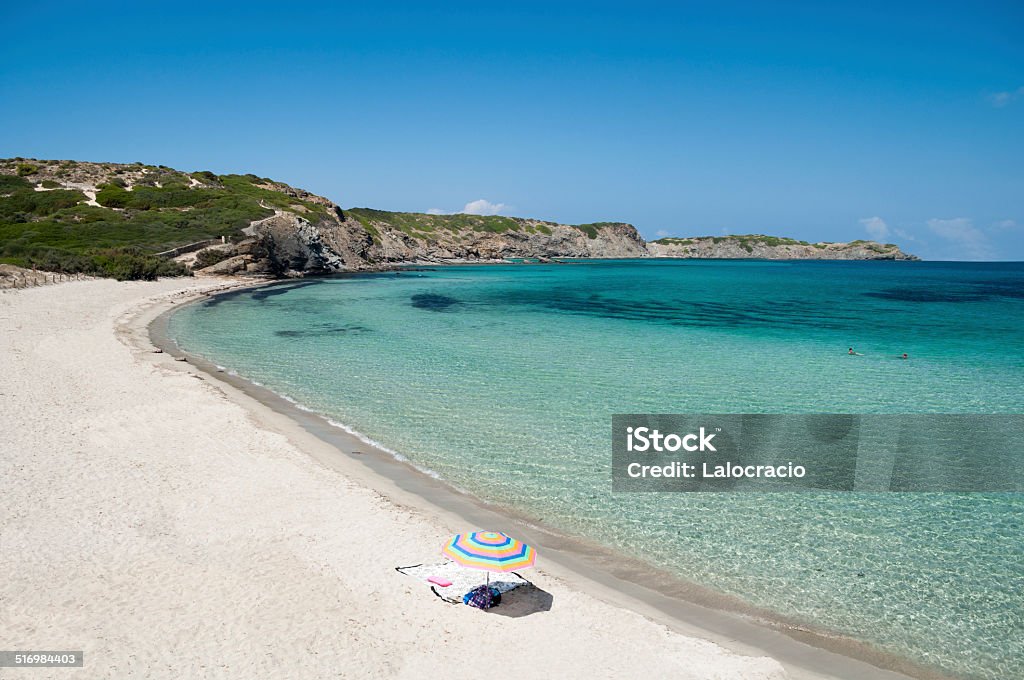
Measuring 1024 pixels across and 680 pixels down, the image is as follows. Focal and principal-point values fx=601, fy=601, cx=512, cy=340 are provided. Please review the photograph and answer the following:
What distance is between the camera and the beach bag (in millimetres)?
8047

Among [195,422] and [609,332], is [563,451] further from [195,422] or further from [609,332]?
[609,332]

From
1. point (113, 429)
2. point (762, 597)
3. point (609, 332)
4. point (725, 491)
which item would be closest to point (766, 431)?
point (725, 491)

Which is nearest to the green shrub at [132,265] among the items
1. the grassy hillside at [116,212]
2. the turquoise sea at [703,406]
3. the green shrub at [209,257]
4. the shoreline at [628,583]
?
→ the grassy hillside at [116,212]

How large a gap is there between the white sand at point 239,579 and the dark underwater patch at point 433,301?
109 feet

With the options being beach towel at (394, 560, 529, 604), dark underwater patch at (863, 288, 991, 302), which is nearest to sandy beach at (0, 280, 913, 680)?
beach towel at (394, 560, 529, 604)

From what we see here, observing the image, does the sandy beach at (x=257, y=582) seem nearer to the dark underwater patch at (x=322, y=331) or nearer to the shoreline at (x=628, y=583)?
the shoreline at (x=628, y=583)

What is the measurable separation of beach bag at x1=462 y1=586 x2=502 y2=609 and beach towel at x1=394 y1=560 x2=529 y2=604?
0.09 m

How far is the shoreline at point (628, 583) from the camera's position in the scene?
24.6ft

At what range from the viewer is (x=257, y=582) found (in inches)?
327

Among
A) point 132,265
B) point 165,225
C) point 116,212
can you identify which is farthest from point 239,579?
point 116,212

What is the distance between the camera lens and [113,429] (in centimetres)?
1434

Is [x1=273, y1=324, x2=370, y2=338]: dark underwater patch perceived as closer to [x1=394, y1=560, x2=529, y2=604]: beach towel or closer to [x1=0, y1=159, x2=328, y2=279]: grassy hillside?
[x1=394, y1=560, x2=529, y2=604]: beach towel

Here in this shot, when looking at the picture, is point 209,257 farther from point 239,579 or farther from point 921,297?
point 921,297

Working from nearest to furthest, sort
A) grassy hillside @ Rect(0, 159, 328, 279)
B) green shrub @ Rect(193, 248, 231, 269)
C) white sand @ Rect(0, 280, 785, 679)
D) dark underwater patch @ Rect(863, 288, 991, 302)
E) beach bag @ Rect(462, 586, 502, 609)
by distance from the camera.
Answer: white sand @ Rect(0, 280, 785, 679), beach bag @ Rect(462, 586, 502, 609), grassy hillside @ Rect(0, 159, 328, 279), dark underwater patch @ Rect(863, 288, 991, 302), green shrub @ Rect(193, 248, 231, 269)
